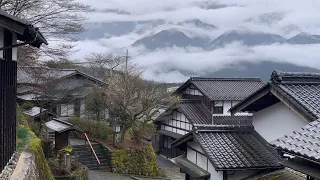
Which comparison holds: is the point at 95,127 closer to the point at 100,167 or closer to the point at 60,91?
the point at 100,167

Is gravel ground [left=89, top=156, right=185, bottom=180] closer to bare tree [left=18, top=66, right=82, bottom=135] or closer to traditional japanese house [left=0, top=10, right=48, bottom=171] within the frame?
bare tree [left=18, top=66, right=82, bottom=135]

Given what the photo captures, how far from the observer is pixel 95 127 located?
89.2 feet

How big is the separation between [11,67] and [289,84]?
7974 millimetres

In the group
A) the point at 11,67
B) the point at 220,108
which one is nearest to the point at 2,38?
the point at 11,67

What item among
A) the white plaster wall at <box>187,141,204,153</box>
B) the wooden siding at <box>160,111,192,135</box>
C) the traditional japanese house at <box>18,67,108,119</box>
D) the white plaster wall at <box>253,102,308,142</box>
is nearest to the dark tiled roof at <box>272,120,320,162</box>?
the white plaster wall at <box>253,102,308,142</box>

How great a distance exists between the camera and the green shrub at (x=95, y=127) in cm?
2672

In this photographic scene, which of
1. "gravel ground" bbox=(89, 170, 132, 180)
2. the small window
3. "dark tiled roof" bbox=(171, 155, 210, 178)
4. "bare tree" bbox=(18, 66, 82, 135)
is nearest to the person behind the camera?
"dark tiled roof" bbox=(171, 155, 210, 178)

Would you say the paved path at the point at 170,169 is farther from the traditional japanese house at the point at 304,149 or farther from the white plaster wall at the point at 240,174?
the traditional japanese house at the point at 304,149

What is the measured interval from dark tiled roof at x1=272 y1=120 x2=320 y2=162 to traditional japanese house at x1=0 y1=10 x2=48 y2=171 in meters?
6.03

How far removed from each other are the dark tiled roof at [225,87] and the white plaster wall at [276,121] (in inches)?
786

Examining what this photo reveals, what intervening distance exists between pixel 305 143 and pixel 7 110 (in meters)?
7.52

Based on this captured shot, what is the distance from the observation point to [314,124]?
276 inches

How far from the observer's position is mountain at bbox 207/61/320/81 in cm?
10719

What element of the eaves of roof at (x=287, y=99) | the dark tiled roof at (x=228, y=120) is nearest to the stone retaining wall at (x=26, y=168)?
the eaves of roof at (x=287, y=99)
